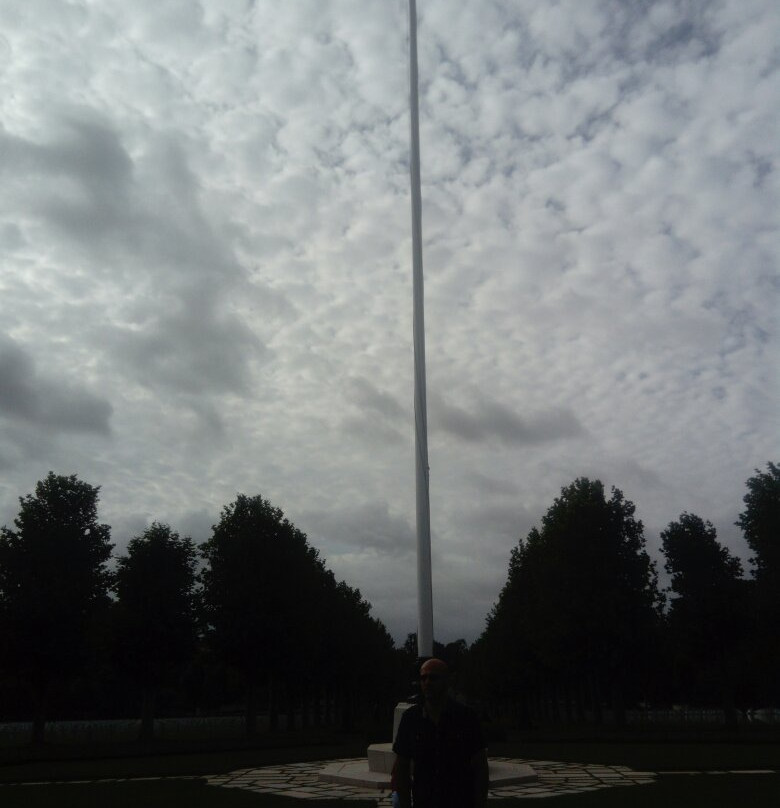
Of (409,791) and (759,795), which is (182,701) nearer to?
(759,795)

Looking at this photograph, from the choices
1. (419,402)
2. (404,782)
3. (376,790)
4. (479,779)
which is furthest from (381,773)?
(479,779)

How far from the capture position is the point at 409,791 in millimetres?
5535

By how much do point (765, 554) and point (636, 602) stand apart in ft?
25.1

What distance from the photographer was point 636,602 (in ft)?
152

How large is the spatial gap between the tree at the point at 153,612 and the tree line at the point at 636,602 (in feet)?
67.0

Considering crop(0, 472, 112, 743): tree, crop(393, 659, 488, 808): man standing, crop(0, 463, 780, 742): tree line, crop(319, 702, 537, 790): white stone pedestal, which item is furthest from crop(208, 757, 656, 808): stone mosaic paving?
crop(0, 472, 112, 743): tree

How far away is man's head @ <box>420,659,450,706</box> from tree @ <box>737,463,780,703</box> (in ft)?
130

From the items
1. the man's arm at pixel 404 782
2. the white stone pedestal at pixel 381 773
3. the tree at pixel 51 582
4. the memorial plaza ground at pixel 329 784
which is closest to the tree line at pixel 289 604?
the tree at pixel 51 582

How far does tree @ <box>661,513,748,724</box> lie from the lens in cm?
5197

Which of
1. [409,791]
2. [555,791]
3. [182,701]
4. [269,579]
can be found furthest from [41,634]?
[182,701]

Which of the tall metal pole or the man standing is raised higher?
the tall metal pole

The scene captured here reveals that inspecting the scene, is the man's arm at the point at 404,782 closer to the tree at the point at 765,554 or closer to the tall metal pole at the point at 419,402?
the tall metal pole at the point at 419,402

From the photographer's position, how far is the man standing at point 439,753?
5289 mm

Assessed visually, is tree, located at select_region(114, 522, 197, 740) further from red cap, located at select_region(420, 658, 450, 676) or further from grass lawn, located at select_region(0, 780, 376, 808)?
red cap, located at select_region(420, 658, 450, 676)
